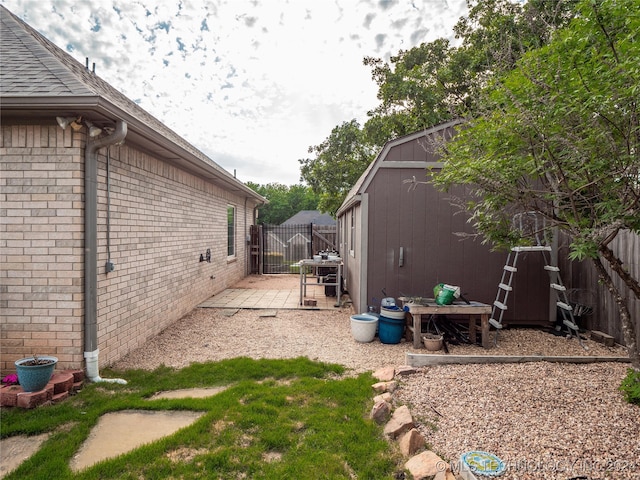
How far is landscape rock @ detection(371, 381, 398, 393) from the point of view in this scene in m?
3.20

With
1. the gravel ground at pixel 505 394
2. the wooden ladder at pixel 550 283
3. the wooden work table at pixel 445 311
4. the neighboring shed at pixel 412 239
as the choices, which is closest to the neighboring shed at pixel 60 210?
the gravel ground at pixel 505 394

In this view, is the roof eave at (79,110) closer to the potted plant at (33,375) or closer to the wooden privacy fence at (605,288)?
the potted plant at (33,375)

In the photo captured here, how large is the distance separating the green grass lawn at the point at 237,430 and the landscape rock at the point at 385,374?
99mm

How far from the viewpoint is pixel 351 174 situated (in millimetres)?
18109

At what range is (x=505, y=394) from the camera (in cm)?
290

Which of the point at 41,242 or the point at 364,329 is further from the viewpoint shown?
the point at 364,329

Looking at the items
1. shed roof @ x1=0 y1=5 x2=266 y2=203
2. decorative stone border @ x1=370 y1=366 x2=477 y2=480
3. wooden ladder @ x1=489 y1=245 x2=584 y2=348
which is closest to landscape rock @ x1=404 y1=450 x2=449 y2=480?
A: decorative stone border @ x1=370 y1=366 x2=477 y2=480

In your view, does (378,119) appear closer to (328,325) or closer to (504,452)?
(328,325)

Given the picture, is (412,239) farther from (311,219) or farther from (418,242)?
(311,219)

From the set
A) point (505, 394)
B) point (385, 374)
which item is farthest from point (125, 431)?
point (505, 394)

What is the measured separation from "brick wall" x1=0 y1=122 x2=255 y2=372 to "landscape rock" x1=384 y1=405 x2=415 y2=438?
320 centimetres

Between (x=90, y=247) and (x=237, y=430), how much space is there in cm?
247

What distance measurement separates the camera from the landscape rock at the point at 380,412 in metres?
2.71

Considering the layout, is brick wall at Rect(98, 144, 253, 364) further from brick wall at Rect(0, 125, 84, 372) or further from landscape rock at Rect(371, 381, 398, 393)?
landscape rock at Rect(371, 381, 398, 393)
